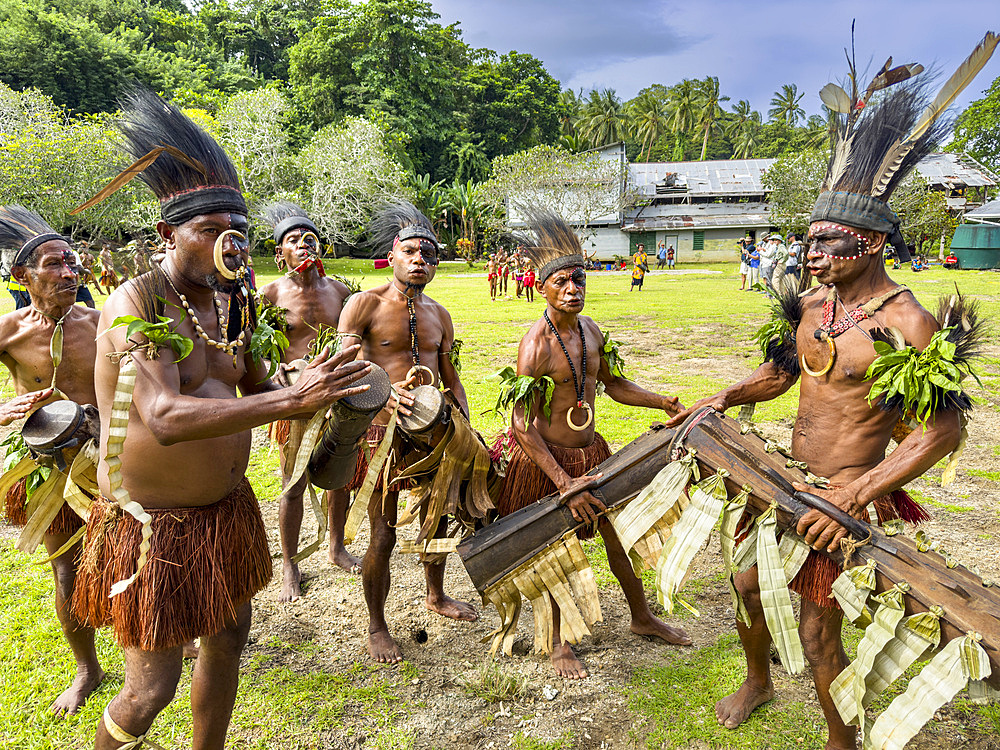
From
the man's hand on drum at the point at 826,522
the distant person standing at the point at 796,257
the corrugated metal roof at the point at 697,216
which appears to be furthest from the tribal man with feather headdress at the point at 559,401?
the corrugated metal roof at the point at 697,216

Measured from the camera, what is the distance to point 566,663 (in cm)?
330

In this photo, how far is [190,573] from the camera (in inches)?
90.1

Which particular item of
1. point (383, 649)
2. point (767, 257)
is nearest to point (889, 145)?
point (383, 649)

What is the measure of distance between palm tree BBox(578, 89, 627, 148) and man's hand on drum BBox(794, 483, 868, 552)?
6861 centimetres

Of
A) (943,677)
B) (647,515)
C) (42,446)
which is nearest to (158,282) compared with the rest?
(42,446)

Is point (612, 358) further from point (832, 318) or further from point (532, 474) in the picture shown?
point (832, 318)

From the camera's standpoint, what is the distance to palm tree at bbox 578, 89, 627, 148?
66.0 metres

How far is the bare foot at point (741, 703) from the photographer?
114 inches

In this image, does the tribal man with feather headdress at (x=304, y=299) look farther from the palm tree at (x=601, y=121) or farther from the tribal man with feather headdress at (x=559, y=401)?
the palm tree at (x=601, y=121)

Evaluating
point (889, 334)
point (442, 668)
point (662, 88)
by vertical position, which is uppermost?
point (662, 88)

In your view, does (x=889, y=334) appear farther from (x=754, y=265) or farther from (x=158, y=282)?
(x=754, y=265)

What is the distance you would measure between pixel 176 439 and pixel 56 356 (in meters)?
1.54

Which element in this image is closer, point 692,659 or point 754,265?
point 692,659

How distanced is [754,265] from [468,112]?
3477 cm
